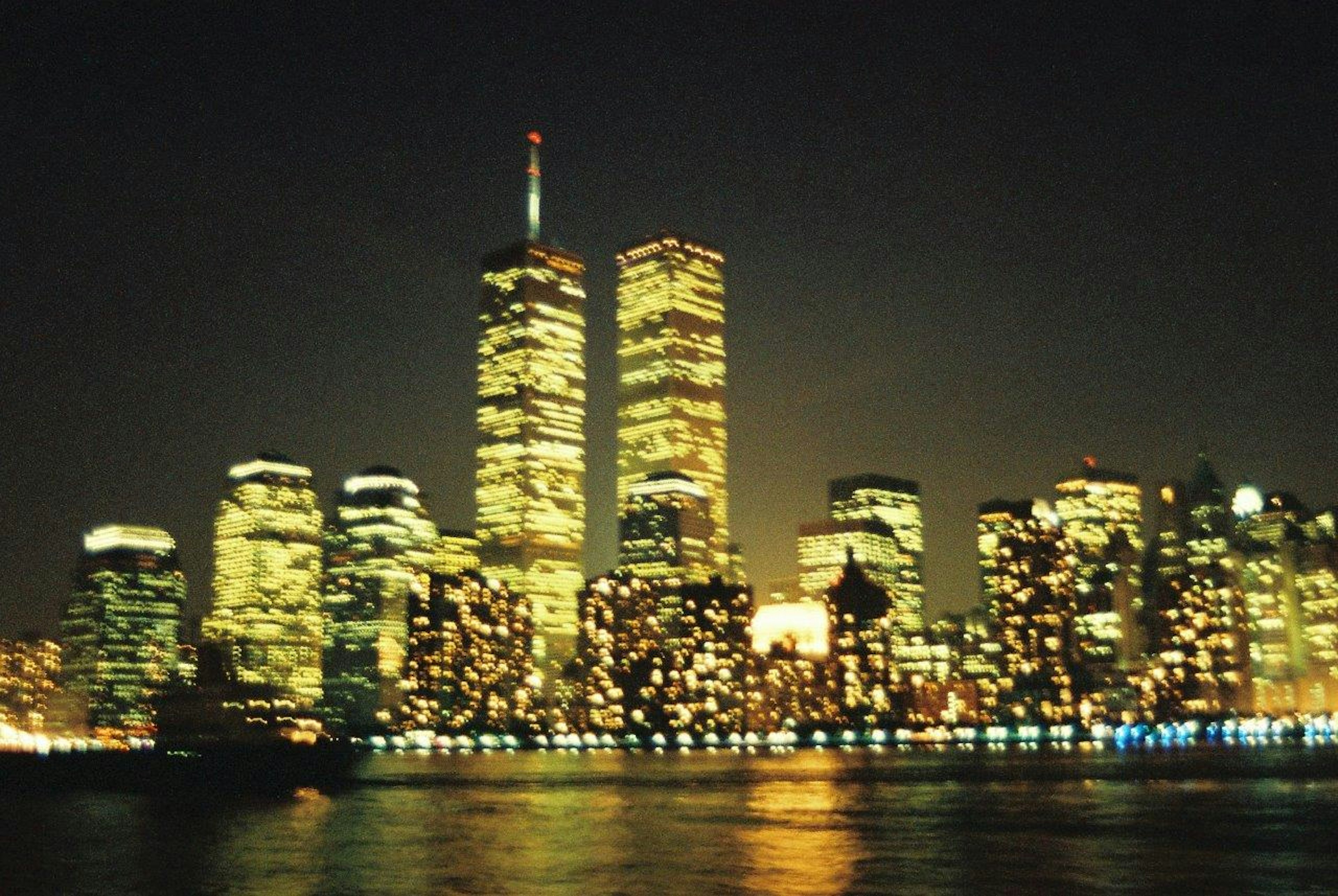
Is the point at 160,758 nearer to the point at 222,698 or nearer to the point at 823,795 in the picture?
the point at 222,698

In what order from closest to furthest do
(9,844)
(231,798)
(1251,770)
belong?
(9,844), (231,798), (1251,770)

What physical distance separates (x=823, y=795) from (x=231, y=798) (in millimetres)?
44660

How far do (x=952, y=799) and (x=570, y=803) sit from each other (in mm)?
21026

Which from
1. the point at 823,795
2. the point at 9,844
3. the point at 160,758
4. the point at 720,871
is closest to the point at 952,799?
the point at 823,795

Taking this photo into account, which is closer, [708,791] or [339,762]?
[708,791]

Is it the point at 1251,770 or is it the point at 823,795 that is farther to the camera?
the point at 1251,770

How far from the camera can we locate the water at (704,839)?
42.1 metres

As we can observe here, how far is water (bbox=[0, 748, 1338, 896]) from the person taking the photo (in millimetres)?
42125

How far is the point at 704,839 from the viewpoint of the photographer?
55.1 meters

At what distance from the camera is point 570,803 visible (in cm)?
8188

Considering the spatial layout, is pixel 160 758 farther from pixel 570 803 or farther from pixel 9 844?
pixel 9 844

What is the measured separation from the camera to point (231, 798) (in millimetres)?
105250

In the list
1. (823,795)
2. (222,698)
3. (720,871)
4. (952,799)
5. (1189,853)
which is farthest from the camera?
(222,698)

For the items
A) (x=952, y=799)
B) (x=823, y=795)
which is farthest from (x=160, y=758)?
(x=952, y=799)
